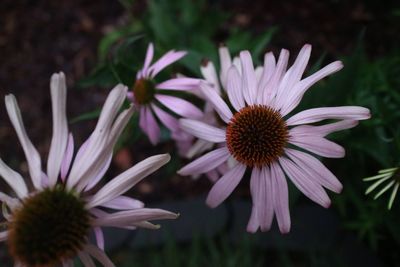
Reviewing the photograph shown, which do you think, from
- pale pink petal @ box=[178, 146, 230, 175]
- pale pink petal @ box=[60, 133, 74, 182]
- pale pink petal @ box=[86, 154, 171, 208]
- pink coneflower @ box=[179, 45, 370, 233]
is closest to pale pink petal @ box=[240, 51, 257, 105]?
pink coneflower @ box=[179, 45, 370, 233]

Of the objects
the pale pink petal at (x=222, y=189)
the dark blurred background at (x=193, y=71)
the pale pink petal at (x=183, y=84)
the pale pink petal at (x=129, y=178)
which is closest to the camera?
the pale pink petal at (x=129, y=178)

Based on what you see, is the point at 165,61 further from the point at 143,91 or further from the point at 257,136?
the point at 257,136

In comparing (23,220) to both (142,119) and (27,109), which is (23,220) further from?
(27,109)

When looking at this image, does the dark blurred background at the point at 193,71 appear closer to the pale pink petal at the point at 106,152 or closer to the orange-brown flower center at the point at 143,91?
the orange-brown flower center at the point at 143,91

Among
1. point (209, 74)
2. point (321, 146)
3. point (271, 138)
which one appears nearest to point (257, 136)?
point (271, 138)

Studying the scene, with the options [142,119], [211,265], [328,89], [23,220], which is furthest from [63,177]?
[211,265]

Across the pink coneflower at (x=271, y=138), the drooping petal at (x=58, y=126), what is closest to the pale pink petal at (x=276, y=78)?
the pink coneflower at (x=271, y=138)

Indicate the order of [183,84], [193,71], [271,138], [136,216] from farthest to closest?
[193,71]
[183,84]
[271,138]
[136,216]
